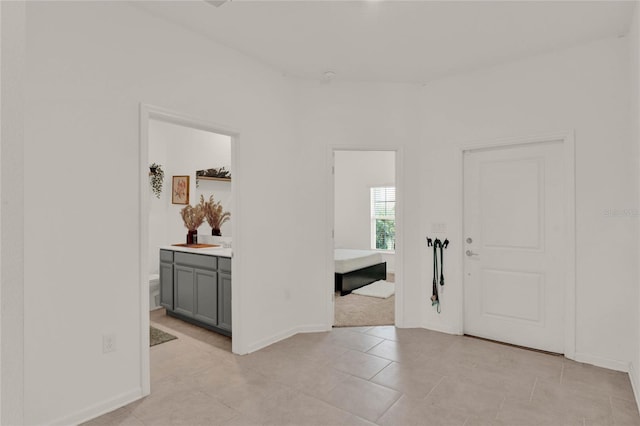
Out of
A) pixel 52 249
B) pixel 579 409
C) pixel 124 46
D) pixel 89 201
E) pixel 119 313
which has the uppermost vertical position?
pixel 124 46

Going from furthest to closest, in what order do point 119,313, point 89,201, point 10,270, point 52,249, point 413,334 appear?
point 413,334, point 119,313, point 89,201, point 52,249, point 10,270

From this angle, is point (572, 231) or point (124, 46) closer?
point (124, 46)

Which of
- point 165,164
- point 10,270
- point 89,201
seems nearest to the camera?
point 10,270

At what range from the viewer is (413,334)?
376cm

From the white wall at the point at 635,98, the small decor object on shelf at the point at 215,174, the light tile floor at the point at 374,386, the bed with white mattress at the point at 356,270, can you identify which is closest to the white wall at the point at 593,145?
the white wall at the point at 635,98

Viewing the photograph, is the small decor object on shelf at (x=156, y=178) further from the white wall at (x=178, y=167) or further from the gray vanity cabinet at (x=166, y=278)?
the gray vanity cabinet at (x=166, y=278)

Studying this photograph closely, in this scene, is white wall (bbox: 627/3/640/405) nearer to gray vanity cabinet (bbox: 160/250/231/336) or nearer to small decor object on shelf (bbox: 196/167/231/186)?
gray vanity cabinet (bbox: 160/250/231/336)

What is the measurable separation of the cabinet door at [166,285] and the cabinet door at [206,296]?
51 cm

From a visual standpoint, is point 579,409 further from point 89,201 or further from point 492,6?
point 89,201

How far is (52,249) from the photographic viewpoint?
6.97 feet

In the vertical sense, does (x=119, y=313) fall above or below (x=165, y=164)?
below

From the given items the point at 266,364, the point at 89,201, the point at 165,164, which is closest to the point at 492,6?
the point at 89,201

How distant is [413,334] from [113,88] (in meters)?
3.42

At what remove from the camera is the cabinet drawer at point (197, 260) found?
3.66 m
